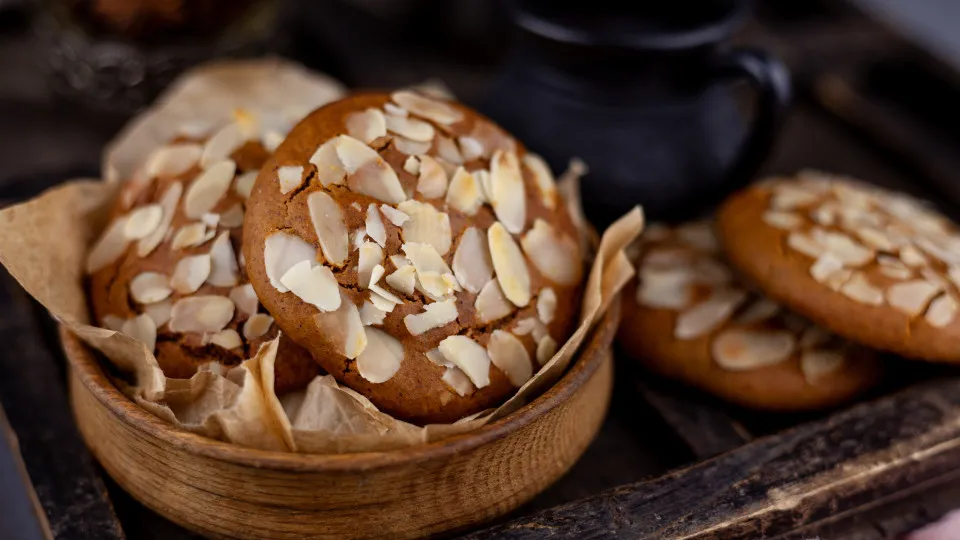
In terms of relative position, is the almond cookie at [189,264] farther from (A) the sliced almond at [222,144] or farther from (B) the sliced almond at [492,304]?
(B) the sliced almond at [492,304]

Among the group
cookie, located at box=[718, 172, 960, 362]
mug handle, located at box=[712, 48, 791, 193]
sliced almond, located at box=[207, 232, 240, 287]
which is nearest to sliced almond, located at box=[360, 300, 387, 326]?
sliced almond, located at box=[207, 232, 240, 287]

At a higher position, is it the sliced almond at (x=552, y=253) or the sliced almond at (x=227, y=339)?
the sliced almond at (x=552, y=253)

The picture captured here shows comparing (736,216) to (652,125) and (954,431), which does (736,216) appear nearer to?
(652,125)

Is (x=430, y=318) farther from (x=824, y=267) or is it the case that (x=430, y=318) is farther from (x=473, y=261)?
(x=824, y=267)

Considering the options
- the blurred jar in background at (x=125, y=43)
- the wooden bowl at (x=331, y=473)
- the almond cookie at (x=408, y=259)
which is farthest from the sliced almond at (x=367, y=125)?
the blurred jar in background at (x=125, y=43)

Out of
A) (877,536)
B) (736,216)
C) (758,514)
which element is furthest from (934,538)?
(736,216)

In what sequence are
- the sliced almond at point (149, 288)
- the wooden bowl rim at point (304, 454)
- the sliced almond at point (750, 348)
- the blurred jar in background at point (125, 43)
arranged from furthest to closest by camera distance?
1. the blurred jar in background at point (125, 43)
2. the sliced almond at point (750, 348)
3. the sliced almond at point (149, 288)
4. the wooden bowl rim at point (304, 454)

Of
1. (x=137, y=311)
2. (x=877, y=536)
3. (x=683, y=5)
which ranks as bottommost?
(x=877, y=536)

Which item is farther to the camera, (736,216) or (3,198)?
(3,198)
